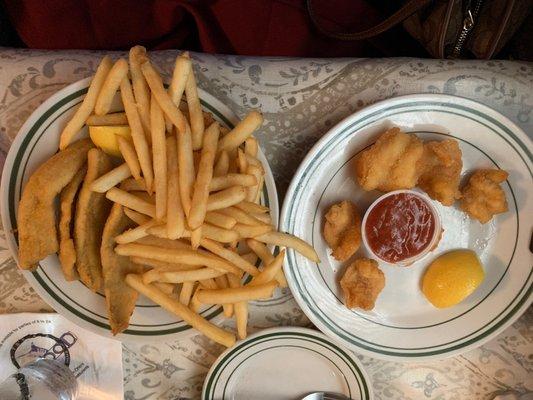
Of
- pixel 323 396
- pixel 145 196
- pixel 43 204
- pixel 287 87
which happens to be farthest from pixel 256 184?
pixel 323 396

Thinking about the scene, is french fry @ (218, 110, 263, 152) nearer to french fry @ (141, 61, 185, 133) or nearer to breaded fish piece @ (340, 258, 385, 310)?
french fry @ (141, 61, 185, 133)

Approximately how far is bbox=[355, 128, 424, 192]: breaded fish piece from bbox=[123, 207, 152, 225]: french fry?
1.81 ft

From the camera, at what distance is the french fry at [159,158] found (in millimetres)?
1163

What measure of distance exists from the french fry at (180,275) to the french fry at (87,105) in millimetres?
364

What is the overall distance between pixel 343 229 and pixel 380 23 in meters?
0.60

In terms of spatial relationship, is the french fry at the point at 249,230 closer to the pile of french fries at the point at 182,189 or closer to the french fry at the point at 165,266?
the pile of french fries at the point at 182,189

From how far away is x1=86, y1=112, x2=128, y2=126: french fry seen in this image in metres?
1.21

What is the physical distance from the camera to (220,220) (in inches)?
46.1

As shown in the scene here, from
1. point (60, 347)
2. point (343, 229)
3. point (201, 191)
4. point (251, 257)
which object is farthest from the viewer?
point (60, 347)

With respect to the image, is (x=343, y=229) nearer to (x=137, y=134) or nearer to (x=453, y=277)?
(x=453, y=277)

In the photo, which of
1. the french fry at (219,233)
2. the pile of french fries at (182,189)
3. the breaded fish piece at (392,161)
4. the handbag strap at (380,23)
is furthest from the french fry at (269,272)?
the handbag strap at (380,23)

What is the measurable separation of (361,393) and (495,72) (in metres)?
0.98

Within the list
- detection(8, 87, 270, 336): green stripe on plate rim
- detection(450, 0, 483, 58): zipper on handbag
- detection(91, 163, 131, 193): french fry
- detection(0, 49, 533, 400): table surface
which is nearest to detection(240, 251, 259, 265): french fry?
detection(8, 87, 270, 336): green stripe on plate rim

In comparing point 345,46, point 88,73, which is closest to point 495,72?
point 345,46
